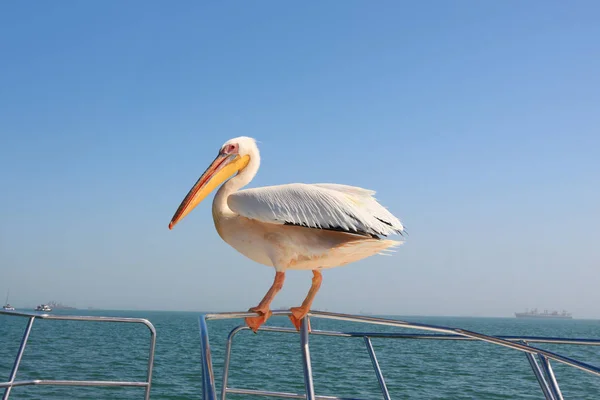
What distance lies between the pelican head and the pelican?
26cm

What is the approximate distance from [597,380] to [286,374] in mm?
10267

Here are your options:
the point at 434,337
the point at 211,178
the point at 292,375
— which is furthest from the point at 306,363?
the point at 292,375

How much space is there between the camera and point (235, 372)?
18.2m

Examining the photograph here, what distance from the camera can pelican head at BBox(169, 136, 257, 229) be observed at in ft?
11.6

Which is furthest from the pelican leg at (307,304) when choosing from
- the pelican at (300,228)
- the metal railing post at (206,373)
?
the metal railing post at (206,373)

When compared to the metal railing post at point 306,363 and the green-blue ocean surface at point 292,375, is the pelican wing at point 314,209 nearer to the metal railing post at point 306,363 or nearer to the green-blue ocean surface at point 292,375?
the metal railing post at point 306,363

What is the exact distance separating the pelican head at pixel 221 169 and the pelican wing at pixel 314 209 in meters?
0.38

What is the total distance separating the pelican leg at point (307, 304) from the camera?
3107mm

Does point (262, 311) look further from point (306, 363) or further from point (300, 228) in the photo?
point (306, 363)

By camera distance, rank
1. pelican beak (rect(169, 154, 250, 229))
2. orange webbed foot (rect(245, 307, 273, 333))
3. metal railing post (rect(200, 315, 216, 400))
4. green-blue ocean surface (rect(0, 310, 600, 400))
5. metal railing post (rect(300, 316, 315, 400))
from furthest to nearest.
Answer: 1. green-blue ocean surface (rect(0, 310, 600, 400))
2. pelican beak (rect(169, 154, 250, 229))
3. orange webbed foot (rect(245, 307, 273, 333))
4. metal railing post (rect(300, 316, 315, 400))
5. metal railing post (rect(200, 315, 216, 400))

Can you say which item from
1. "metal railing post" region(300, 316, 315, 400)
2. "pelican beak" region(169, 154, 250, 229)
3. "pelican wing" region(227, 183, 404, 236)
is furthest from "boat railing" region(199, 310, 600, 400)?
"pelican beak" region(169, 154, 250, 229)

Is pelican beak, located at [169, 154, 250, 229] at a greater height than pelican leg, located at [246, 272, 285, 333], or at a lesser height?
greater

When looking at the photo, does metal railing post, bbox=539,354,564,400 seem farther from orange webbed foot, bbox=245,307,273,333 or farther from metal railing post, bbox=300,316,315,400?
orange webbed foot, bbox=245,307,273,333

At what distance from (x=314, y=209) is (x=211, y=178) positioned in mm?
857
